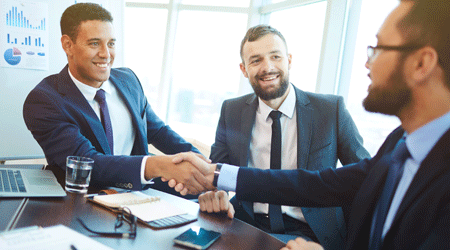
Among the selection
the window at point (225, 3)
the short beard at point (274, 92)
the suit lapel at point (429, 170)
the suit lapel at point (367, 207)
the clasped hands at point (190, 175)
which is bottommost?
the clasped hands at point (190, 175)

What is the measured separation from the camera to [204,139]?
4.97 metres

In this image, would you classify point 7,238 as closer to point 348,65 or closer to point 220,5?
point 348,65

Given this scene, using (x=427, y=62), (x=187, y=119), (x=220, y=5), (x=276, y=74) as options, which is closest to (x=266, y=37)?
(x=276, y=74)

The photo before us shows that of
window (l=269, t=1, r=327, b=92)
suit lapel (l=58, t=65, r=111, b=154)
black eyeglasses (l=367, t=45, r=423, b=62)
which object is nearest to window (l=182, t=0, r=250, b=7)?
window (l=269, t=1, r=327, b=92)

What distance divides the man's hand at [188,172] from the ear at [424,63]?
3.21ft

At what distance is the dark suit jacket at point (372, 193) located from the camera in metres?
0.80

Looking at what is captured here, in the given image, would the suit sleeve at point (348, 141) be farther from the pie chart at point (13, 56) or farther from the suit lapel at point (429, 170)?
the pie chart at point (13, 56)

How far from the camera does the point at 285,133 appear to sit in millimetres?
1969

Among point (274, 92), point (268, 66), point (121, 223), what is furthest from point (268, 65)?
point (121, 223)

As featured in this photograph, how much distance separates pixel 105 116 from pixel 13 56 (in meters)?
1.24

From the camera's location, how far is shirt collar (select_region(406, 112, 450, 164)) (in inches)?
35.3

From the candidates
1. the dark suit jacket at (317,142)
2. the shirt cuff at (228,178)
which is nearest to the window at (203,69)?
the dark suit jacket at (317,142)

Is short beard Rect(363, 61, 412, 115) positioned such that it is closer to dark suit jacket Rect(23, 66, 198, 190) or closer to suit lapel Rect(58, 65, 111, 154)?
dark suit jacket Rect(23, 66, 198, 190)

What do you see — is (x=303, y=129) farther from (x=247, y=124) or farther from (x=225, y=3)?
(x=225, y=3)
